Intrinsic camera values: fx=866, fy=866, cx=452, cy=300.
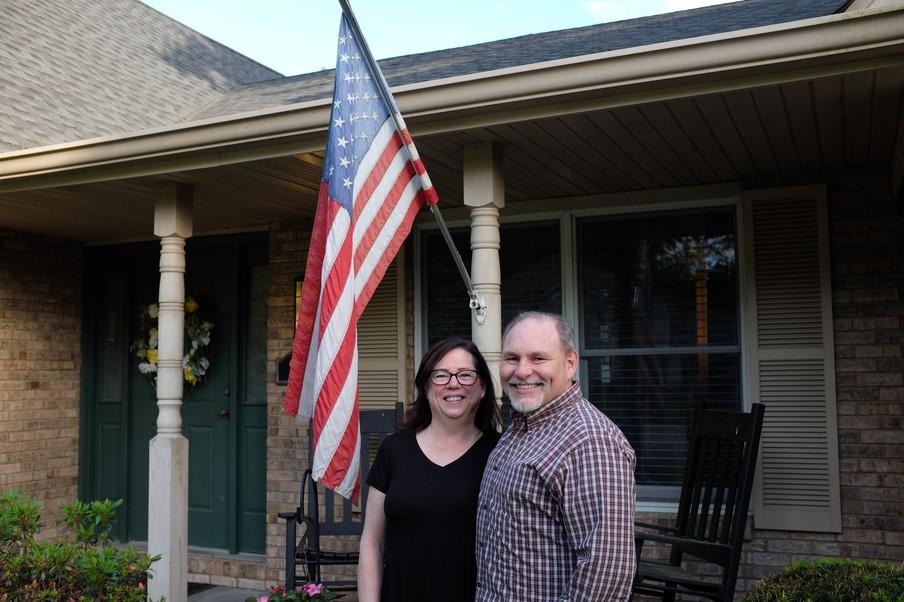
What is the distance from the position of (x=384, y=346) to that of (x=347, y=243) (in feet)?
7.51

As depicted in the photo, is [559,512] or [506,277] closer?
[559,512]

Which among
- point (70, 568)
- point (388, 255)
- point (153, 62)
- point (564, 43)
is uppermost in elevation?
point (153, 62)

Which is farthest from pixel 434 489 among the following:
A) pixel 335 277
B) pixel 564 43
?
pixel 564 43

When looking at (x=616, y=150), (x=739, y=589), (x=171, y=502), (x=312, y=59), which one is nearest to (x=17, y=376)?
(x=171, y=502)

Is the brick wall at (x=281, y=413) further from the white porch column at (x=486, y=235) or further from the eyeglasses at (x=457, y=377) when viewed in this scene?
A: the eyeglasses at (x=457, y=377)

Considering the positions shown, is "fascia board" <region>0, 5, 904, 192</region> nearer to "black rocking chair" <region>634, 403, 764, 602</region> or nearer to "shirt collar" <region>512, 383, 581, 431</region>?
"black rocking chair" <region>634, 403, 764, 602</region>

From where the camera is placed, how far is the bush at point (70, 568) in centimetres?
342

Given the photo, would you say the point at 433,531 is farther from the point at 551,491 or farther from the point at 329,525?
the point at 329,525

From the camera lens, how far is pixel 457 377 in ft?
7.00

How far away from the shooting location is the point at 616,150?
12.8 feet

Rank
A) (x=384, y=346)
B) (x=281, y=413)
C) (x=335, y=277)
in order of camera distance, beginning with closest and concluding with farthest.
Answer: (x=335, y=277) < (x=384, y=346) < (x=281, y=413)

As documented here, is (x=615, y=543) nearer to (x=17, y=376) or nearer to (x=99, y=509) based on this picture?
(x=99, y=509)

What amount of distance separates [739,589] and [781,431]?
2.70ft

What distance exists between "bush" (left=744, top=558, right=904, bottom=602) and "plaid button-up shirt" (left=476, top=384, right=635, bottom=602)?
44.5 inches
